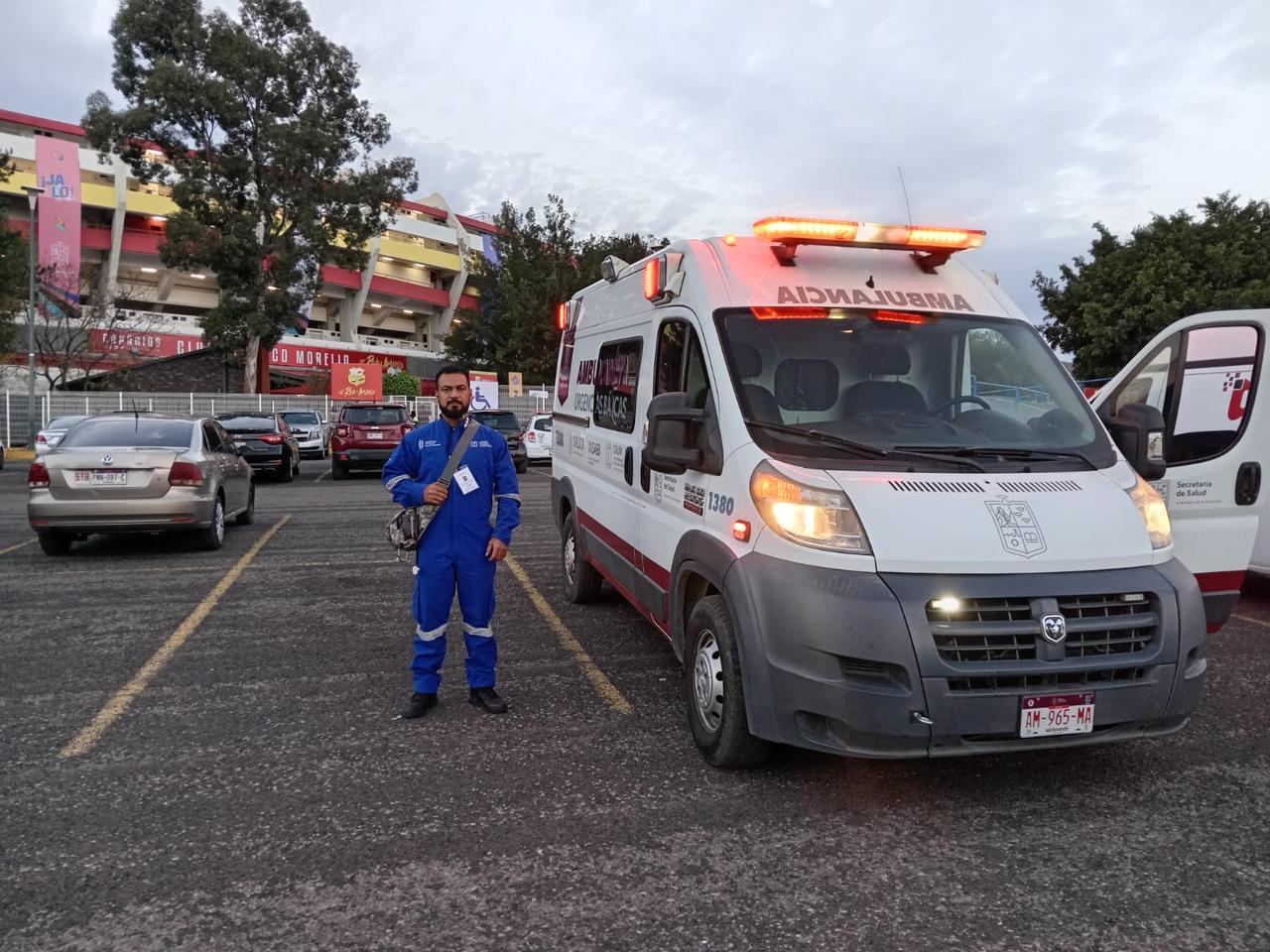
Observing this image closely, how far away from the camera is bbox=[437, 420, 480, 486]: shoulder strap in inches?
177

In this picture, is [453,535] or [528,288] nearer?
[453,535]

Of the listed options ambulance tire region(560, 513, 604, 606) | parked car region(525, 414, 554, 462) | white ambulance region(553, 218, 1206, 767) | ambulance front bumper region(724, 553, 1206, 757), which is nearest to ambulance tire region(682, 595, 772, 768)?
white ambulance region(553, 218, 1206, 767)

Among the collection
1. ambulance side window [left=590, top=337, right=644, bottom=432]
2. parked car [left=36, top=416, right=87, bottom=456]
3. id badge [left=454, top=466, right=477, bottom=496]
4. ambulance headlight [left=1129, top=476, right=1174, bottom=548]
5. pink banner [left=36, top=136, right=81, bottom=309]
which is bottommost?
parked car [left=36, top=416, right=87, bottom=456]

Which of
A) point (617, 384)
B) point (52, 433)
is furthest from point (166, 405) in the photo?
point (617, 384)

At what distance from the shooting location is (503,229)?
185ft

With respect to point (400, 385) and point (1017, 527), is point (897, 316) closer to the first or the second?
point (1017, 527)

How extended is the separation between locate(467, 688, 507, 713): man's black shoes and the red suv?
15.0m

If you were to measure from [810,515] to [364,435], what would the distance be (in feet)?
56.1

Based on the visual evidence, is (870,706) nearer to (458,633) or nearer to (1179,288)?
(458,633)

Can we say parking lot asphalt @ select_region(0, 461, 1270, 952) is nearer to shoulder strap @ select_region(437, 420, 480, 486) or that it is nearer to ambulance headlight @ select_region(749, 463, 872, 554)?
ambulance headlight @ select_region(749, 463, 872, 554)

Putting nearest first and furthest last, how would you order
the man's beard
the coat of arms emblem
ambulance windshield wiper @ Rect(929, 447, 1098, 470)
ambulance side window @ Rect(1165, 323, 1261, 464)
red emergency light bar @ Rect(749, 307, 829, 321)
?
the coat of arms emblem < ambulance windshield wiper @ Rect(929, 447, 1098, 470) < red emergency light bar @ Rect(749, 307, 829, 321) < the man's beard < ambulance side window @ Rect(1165, 323, 1261, 464)

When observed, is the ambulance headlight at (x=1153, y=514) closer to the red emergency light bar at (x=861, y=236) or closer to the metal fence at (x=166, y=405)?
the red emergency light bar at (x=861, y=236)

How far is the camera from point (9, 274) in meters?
26.7

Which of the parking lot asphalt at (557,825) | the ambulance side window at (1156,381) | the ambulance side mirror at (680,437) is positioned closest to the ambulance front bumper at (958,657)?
the parking lot asphalt at (557,825)
